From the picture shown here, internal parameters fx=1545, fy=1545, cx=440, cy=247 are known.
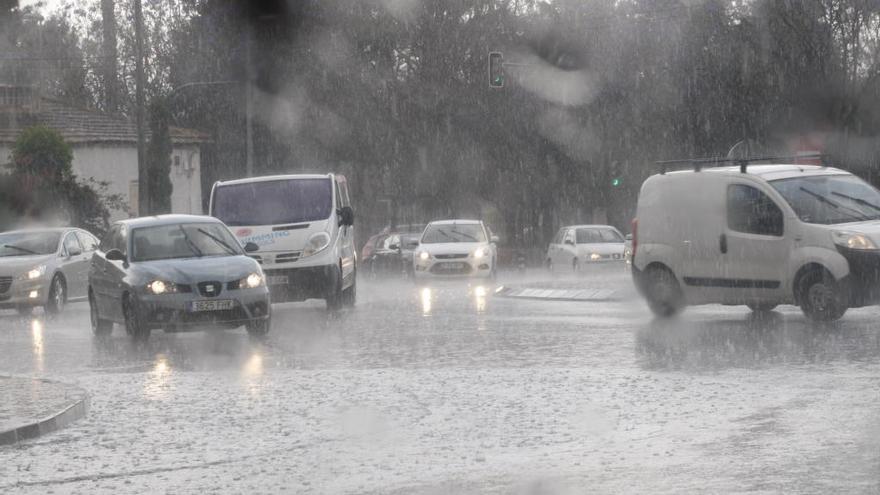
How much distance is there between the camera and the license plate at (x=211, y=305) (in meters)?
18.4

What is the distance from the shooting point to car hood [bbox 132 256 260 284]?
1864 cm

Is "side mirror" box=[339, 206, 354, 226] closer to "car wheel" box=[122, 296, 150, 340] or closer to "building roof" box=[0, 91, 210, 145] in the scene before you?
"car wheel" box=[122, 296, 150, 340]

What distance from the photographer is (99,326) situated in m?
20.9

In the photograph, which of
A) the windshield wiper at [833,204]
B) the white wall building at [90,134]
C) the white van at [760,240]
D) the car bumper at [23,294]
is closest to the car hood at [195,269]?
the white van at [760,240]

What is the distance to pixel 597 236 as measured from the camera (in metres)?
39.6

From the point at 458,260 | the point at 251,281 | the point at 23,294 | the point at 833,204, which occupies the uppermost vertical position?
the point at 833,204

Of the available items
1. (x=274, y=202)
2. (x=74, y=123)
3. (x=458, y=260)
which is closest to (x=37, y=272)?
(x=274, y=202)

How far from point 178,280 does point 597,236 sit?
73.0ft

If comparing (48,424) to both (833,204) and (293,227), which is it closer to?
(833,204)

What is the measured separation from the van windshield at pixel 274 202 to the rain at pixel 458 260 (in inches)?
2.0

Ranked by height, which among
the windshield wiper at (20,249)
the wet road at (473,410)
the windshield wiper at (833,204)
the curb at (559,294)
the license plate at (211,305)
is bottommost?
the curb at (559,294)

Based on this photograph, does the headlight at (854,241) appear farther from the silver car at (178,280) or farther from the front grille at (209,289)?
the front grille at (209,289)

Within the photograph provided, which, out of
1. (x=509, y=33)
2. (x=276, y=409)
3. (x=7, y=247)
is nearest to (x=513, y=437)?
(x=276, y=409)

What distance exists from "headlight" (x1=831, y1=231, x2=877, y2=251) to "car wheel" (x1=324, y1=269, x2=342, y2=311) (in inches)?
353
